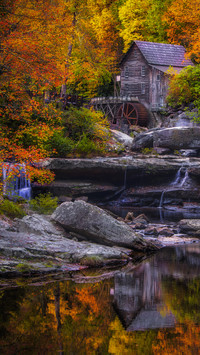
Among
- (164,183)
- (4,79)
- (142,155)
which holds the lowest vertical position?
(164,183)

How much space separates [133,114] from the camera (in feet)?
126

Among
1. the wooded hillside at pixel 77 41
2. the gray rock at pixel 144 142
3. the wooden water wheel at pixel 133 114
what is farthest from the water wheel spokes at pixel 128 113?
the gray rock at pixel 144 142

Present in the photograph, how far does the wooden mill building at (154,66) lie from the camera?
124 feet

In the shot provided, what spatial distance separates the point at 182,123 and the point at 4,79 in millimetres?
18198

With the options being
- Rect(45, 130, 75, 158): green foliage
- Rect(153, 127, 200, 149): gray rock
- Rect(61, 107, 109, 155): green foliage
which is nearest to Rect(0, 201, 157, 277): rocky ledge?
Rect(45, 130, 75, 158): green foliage

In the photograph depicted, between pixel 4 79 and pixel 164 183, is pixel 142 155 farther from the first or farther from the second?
pixel 4 79

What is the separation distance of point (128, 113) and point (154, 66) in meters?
4.79

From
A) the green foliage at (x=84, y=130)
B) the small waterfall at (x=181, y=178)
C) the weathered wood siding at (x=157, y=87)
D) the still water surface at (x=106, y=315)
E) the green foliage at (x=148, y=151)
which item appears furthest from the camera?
the weathered wood siding at (x=157, y=87)

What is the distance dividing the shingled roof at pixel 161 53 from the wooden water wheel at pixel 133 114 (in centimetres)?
418

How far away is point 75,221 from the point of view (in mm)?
11188

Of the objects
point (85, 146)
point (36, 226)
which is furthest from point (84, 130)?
point (36, 226)

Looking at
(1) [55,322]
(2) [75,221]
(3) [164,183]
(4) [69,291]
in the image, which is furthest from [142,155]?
(1) [55,322]

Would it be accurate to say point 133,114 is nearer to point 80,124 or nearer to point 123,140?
point 123,140

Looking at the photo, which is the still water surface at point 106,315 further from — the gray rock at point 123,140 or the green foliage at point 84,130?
the gray rock at point 123,140
